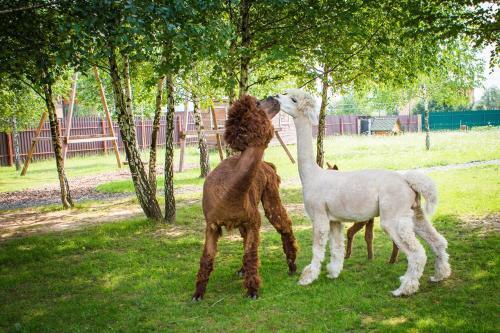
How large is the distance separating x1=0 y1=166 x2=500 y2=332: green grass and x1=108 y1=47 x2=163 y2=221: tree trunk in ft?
2.52

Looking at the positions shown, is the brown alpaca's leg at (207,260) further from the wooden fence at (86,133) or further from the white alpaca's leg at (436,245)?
the wooden fence at (86,133)

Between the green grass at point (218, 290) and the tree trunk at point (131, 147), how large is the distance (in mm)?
768

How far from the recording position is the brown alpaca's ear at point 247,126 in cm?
502

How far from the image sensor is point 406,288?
16.5 feet

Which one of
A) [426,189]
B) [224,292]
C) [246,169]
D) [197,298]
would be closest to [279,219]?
[224,292]

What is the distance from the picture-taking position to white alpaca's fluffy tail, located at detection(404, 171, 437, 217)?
509cm

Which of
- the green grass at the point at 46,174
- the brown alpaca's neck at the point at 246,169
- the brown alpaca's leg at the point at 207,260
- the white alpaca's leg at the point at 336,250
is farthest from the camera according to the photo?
the green grass at the point at 46,174

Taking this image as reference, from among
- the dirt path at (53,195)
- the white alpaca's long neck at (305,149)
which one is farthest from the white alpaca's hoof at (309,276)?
the dirt path at (53,195)

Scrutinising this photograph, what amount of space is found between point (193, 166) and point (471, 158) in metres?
11.3

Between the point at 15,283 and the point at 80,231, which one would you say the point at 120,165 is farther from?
the point at 15,283

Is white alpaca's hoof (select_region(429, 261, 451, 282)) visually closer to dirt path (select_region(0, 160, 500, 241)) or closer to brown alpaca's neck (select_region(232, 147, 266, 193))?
brown alpaca's neck (select_region(232, 147, 266, 193))

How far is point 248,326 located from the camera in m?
4.51

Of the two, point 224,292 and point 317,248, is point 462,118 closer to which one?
point 317,248

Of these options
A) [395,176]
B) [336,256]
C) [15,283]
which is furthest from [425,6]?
[15,283]
